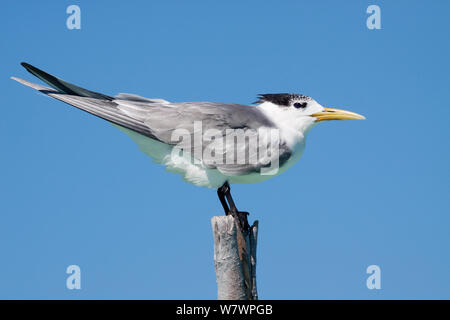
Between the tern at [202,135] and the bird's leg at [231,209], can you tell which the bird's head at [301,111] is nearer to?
the tern at [202,135]

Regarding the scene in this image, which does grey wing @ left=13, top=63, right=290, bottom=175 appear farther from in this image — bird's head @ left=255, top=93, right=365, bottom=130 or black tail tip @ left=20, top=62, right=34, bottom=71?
bird's head @ left=255, top=93, right=365, bottom=130

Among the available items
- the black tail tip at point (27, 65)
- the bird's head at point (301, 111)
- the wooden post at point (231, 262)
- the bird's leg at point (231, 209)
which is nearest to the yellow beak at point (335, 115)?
the bird's head at point (301, 111)

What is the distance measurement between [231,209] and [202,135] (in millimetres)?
959

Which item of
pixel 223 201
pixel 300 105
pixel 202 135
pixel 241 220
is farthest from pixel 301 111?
pixel 241 220

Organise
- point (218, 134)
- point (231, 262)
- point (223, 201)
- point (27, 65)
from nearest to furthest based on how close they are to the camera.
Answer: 1. point (231, 262)
2. point (27, 65)
3. point (218, 134)
4. point (223, 201)

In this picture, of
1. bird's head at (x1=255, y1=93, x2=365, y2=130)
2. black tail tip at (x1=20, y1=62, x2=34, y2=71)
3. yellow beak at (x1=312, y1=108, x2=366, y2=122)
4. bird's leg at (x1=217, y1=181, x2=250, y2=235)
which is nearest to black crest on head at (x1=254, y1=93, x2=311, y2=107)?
bird's head at (x1=255, y1=93, x2=365, y2=130)

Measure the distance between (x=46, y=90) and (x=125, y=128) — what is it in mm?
1014

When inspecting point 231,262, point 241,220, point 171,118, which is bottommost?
point 231,262

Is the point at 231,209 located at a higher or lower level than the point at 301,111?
lower

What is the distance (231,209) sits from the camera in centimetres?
691

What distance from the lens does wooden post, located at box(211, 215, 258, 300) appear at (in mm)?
6422

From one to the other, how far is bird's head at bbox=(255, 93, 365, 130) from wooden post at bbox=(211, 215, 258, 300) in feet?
5.34

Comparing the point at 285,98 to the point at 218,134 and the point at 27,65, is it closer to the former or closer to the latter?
the point at 218,134

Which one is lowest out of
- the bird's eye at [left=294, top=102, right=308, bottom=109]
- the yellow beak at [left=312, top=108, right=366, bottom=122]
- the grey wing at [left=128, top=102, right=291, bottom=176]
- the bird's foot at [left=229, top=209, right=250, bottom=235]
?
the bird's foot at [left=229, top=209, right=250, bottom=235]
